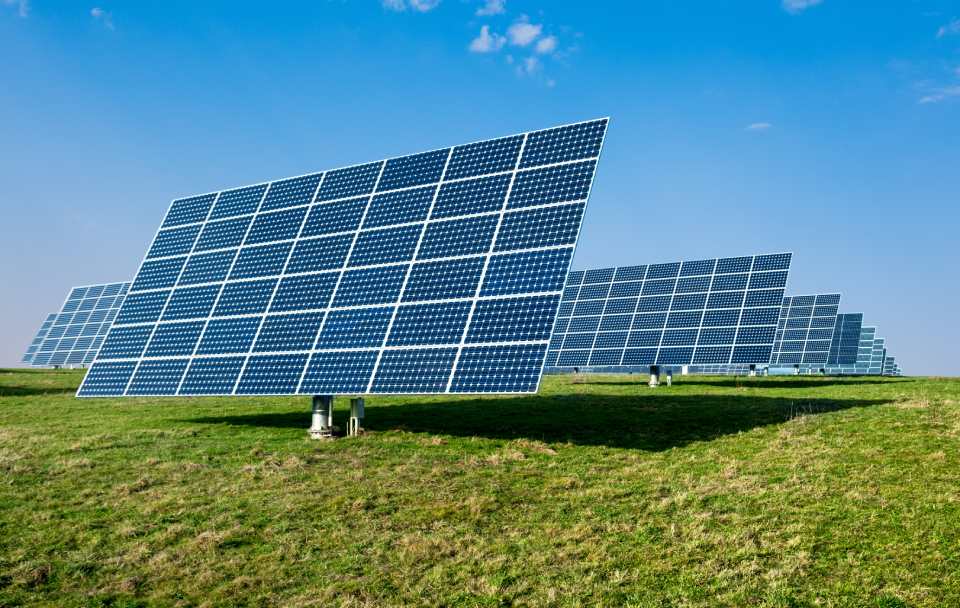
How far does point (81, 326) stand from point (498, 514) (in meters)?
74.8

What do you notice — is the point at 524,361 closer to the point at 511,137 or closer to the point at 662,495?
the point at 662,495

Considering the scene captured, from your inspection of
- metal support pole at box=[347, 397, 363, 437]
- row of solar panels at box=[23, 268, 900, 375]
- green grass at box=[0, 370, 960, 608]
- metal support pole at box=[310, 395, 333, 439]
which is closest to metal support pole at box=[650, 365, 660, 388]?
row of solar panels at box=[23, 268, 900, 375]

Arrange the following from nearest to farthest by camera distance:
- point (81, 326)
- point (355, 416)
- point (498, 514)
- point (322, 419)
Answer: point (498, 514)
point (322, 419)
point (355, 416)
point (81, 326)

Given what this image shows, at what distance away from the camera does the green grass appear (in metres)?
10.4

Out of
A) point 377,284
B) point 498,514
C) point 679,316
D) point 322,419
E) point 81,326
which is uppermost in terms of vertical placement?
point 679,316

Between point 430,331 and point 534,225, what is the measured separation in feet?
13.7

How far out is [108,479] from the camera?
16.6m

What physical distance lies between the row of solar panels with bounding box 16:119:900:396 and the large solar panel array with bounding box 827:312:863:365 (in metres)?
61.7

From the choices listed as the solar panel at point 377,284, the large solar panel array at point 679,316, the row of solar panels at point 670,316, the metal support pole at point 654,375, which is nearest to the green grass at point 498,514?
the solar panel at point 377,284

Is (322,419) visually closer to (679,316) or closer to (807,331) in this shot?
(679,316)

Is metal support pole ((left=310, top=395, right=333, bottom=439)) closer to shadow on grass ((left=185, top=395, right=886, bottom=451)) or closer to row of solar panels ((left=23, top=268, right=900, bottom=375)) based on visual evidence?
shadow on grass ((left=185, top=395, right=886, bottom=451))

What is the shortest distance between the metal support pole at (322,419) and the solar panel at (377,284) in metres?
1.30

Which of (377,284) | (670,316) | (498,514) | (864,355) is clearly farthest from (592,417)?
(864,355)

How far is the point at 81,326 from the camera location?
74562 millimetres
